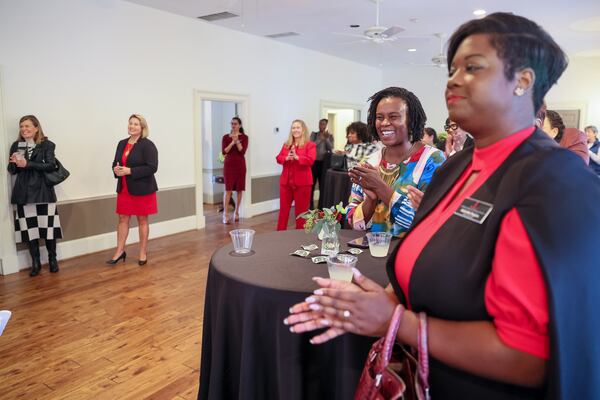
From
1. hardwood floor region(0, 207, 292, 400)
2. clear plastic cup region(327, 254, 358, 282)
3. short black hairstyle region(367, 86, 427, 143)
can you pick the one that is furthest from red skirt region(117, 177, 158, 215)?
clear plastic cup region(327, 254, 358, 282)

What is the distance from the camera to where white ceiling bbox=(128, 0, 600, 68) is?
5656 millimetres

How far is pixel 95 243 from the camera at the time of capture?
5344mm

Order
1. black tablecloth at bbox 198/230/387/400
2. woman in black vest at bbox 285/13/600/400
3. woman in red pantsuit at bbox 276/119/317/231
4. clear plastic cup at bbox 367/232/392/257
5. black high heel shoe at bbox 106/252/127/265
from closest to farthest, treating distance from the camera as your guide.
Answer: woman in black vest at bbox 285/13/600/400 < black tablecloth at bbox 198/230/387/400 < clear plastic cup at bbox 367/232/392/257 < black high heel shoe at bbox 106/252/127/265 < woman in red pantsuit at bbox 276/119/317/231

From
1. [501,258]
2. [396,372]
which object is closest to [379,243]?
[396,372]

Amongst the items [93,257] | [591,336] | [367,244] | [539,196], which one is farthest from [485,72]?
[93,257]

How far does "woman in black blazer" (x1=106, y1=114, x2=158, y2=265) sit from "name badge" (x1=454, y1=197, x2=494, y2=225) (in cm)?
420

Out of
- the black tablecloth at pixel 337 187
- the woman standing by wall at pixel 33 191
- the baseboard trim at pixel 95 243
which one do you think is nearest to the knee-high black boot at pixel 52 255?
the woman standing by wall at pixel 33 191

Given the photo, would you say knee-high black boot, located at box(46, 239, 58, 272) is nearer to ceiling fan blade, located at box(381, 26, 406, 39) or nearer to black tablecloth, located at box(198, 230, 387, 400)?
black tablecloth, located at box(198, 230, 387, 400)

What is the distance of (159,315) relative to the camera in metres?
3.56

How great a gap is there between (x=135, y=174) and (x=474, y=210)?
167 inches

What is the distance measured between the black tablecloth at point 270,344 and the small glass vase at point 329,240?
163mm

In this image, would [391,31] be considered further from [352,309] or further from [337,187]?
[352,309]

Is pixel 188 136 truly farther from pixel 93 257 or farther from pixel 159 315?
pixel 159 315

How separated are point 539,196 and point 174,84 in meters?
6.04
